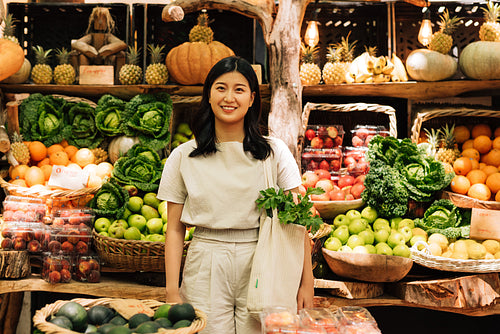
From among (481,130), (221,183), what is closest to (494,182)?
(481,130)

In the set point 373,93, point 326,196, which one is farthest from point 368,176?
point 373,93

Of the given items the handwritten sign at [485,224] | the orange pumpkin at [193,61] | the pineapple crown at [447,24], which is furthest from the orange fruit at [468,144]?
the orange pumpkin at [193,61]

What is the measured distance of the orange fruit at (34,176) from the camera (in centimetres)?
350

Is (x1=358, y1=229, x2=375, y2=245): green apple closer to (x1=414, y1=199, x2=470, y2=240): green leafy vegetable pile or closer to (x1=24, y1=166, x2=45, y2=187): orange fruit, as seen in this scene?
(x1=414, y1=199, x2=470, y2=240): green leafy vegetable pile

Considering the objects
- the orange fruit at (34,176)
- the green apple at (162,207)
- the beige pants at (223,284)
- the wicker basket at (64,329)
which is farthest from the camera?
the orange fruit at (34,176)

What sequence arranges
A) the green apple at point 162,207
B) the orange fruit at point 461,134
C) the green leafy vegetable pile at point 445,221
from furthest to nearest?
the orange fruit at point 461,134 < the green apple at point 162,207 < the green leafy vegetable pile at point 445,221

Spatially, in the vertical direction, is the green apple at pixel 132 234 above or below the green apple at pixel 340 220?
below

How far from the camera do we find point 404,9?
4.04 m

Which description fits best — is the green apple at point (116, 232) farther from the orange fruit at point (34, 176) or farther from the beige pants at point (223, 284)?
the beige pants at point (223, 284)

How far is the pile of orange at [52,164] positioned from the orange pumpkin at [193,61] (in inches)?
34.0

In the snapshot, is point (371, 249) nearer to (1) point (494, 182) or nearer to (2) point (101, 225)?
(1) point (494, 182)

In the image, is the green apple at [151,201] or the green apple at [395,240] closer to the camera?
the green apple at [395,240]

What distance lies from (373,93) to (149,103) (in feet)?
5.60

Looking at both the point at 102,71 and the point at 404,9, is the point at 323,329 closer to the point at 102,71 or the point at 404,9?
the point at 102,71
